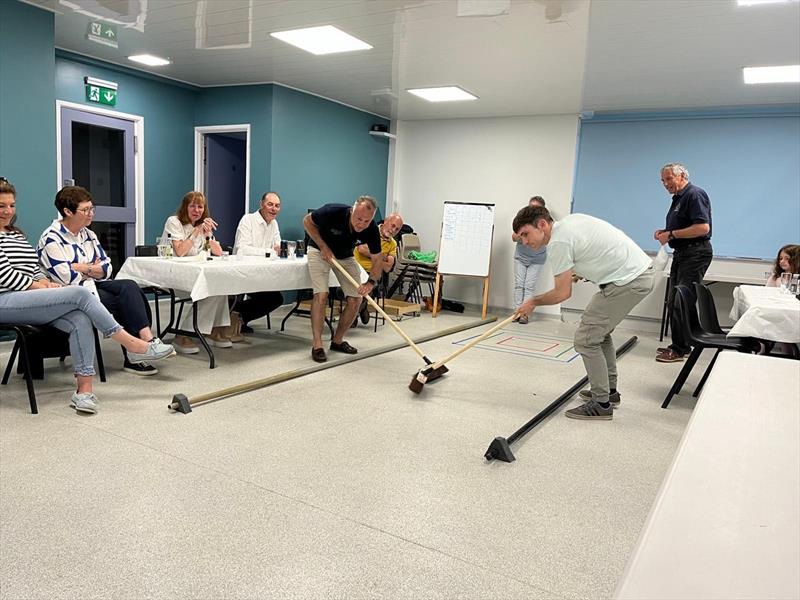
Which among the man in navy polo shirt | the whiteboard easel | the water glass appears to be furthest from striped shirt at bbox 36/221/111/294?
the water glass

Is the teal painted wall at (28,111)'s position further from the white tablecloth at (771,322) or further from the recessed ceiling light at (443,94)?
the white tablecloth at (771,322)

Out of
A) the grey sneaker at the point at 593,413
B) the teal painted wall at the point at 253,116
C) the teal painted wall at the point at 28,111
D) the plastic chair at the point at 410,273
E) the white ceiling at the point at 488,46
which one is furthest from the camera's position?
the plastic chair at the point at 410,273

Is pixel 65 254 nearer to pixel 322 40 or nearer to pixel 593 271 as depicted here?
pixel 322 40

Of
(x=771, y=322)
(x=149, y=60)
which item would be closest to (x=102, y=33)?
(x=149, y=60)

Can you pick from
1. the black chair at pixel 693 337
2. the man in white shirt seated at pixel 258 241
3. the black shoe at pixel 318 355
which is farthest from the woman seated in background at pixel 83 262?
the black chair at pixel 693 337

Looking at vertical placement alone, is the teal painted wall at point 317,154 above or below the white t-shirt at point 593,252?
above

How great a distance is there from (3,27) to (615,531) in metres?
5.12

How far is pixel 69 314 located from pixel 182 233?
4.84 ft

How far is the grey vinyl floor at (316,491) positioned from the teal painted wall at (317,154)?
3.37 meters

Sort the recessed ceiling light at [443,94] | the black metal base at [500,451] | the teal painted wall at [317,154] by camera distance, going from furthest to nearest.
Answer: the teal painted wall at [317,154] < the recessed ceiling light at [443,94] < the black metal base at [500,451]

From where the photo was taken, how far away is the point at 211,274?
150 inches

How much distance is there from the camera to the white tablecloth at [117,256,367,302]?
3.80 m

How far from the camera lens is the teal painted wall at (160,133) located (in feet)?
20.3

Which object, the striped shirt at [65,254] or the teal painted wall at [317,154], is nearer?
the striped shirt at [65,254]
